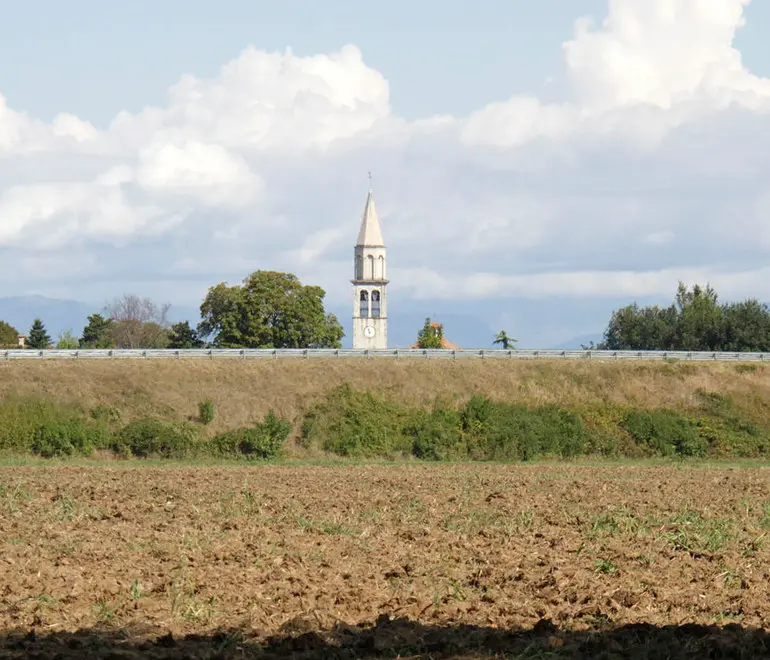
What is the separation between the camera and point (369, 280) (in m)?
122

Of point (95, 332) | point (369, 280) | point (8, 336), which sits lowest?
point (8, 336)

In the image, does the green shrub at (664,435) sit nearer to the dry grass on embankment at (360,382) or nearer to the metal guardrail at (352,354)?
the dry grass on embankment at (360,382)

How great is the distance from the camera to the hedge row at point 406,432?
57.8 meters

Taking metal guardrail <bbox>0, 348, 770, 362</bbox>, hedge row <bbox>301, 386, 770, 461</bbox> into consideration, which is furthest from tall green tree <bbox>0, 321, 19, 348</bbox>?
hedge row <bbox>301, 386, 770, 461</bbox>

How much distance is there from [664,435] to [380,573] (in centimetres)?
4520

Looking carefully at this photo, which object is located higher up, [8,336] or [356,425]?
[8,336]

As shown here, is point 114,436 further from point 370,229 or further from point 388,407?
point 370,229

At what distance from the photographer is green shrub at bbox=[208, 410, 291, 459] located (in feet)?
192

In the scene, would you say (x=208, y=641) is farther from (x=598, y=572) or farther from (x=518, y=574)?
(x=598, y=572)

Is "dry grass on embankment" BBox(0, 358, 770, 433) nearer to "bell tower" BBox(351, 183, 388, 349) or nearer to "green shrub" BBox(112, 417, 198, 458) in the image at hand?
"green shrub" BBox(112, 417, 198, 458)

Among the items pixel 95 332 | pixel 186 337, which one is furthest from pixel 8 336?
pixel 186 337

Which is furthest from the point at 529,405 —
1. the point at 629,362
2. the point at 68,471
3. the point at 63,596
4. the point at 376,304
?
the point at 376,304

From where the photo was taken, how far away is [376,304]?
12325 cm

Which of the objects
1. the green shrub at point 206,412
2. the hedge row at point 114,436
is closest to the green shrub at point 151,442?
the hedge row at point 114,436
